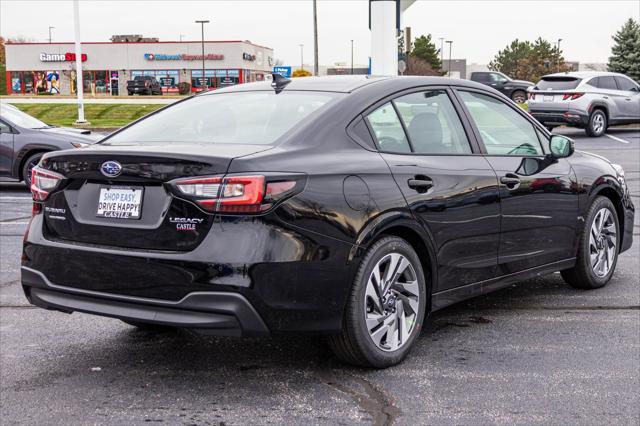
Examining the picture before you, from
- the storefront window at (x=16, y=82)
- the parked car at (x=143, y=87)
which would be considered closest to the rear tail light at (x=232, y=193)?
the parked car at (x=143, y=87)

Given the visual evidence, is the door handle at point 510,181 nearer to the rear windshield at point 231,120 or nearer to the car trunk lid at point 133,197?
the rear windshield at point 231,120

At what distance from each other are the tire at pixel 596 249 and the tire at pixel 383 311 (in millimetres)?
1976

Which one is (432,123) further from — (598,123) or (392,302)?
(598,123)

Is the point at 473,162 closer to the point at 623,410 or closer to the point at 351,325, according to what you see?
the point at 351,325

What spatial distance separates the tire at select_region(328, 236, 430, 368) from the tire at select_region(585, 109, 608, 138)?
69.4 ft

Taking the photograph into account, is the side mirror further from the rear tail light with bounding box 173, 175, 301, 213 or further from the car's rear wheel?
the car's rear wheel

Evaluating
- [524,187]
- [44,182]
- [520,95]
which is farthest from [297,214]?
[520,95]

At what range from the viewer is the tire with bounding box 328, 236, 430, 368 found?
14.2 feet

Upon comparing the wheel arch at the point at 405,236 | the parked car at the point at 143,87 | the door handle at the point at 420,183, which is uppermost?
the parked car at the point at 143,87

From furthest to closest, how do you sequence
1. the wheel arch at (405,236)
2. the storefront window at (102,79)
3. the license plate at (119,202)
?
the storefront window at (102,79) < the wheel arch at (405,236) < the license plate at (119,202)

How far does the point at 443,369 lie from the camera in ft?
15.1

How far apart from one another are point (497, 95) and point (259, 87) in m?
1.65

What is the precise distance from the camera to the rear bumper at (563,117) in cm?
2403

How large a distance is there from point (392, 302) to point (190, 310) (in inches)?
46.0
